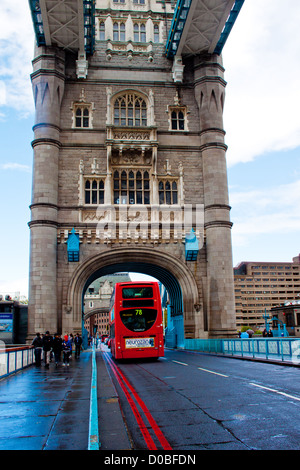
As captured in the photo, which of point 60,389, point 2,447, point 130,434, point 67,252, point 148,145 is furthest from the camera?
point 148,145

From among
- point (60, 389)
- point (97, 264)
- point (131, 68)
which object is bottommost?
point (60, 389)

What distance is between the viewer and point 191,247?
29.2 m

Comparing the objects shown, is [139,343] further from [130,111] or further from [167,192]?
[130,111]

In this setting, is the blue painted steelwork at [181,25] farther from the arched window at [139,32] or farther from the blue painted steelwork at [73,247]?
the blue painted steelwork at [73,247]

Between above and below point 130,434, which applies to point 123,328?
above

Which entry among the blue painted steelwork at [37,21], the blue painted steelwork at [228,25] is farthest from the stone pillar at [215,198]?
the blue painted steelwork at [37,21]

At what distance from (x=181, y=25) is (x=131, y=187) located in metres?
11.4

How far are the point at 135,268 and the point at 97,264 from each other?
548cm

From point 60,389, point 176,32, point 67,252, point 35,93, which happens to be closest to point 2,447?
point 60,389

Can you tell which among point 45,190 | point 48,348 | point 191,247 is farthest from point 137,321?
point 45,190

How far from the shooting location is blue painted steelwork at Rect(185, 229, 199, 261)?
29125 mm

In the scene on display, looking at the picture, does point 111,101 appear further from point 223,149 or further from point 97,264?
point 97,264

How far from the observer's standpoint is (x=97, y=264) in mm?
29359
